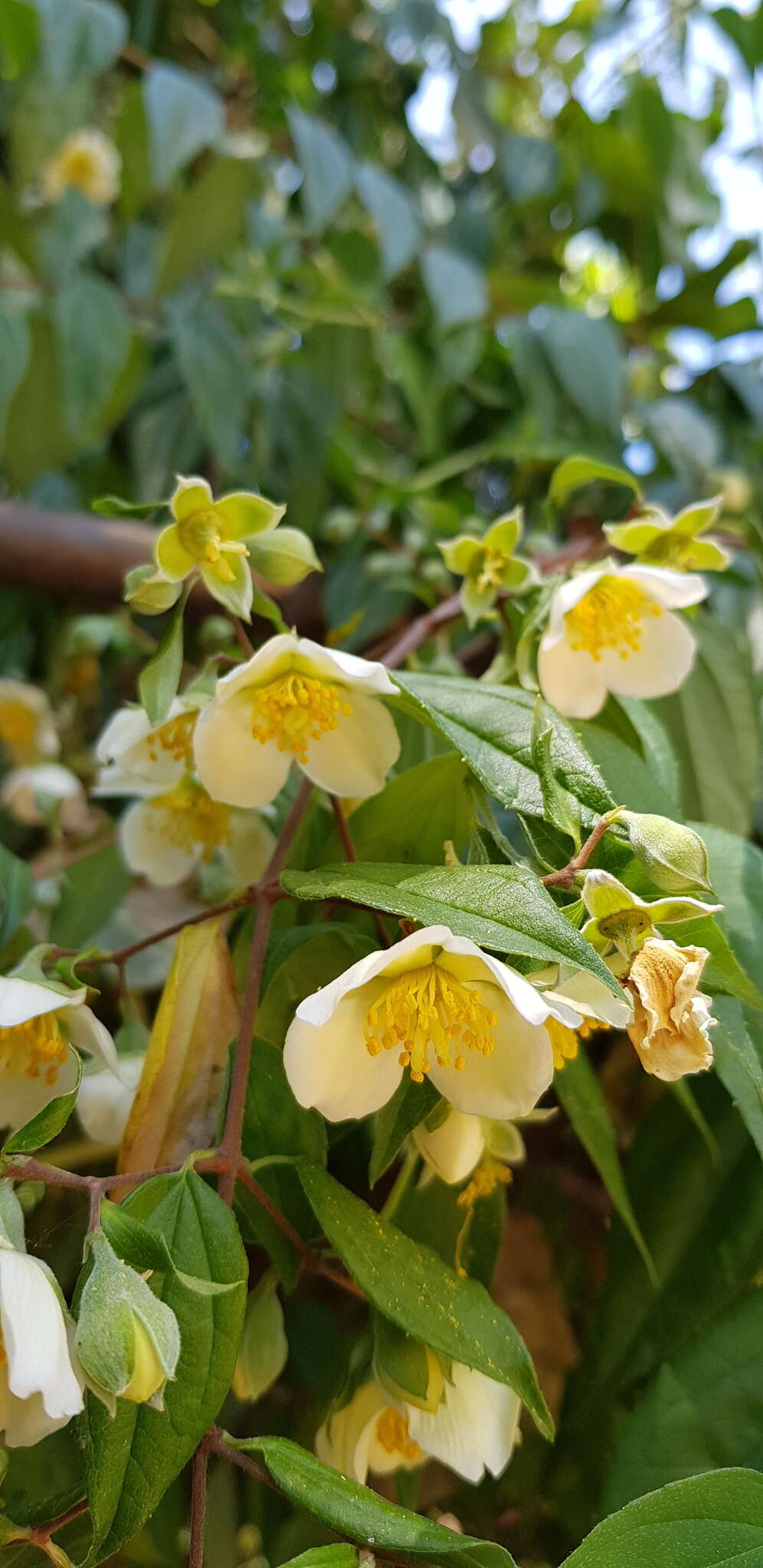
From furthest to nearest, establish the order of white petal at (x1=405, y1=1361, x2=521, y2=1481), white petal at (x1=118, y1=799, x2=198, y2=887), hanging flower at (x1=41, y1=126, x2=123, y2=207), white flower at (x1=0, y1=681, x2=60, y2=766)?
hanging flower at (x1=41, y1=126, x2=123, y2=207)
white flower at (x1=0, y1=681, x2=60, y2=766)
white petal at (x1=118, y1=799, x2=198, y2=887)
white petal at (x1=405, y1=1361, x2=521, y2=1481)

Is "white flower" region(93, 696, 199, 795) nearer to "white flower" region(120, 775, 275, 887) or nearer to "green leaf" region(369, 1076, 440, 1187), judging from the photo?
"white flower" region(120, 775, 275, 887)

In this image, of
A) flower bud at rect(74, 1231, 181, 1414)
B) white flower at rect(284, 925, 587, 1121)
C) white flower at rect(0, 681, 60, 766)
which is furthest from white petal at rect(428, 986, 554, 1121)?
white flower at rect(0, 681, 60, 766)

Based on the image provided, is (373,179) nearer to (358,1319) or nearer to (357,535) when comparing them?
(357,535)

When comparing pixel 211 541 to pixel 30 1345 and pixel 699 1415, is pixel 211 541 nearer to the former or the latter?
pixel 30 1345

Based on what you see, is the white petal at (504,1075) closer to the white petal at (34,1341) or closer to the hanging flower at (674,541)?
the white petal at (34,1341)

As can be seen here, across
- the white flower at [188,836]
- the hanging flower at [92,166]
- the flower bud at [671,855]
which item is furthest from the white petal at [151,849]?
the hanging flower at [92,166]

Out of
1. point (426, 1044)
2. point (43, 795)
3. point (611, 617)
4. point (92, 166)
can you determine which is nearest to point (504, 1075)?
point (426, 1044)

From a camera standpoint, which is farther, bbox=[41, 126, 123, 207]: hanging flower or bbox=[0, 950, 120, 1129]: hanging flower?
bbox=[41, 126, 123, 207]: hanging flower
